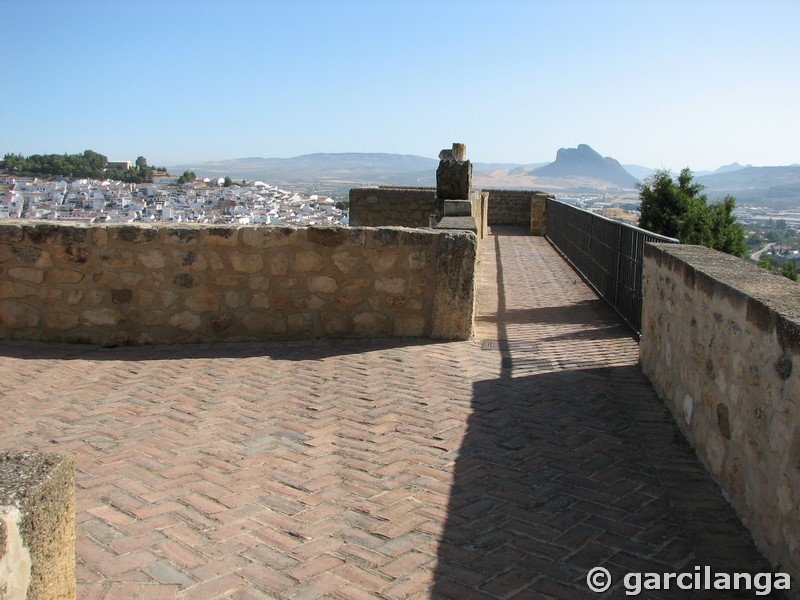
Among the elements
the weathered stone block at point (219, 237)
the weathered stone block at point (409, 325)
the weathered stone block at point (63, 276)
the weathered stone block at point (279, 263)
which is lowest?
the weathered stone block at point (409, 325)

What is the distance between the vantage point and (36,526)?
1.74 metres

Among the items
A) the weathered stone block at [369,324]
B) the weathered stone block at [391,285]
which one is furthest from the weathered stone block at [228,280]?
the weathered stone block at [391,285]

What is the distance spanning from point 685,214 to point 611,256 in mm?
4283

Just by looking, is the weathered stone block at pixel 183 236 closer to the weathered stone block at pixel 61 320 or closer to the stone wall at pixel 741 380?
the weathered stone block at pixel 61 320

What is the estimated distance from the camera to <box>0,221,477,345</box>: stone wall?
6090mm

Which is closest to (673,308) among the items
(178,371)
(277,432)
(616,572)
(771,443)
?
(771,443)

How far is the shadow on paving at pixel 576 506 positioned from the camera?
2.79 meters

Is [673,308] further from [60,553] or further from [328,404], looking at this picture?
[60,553]

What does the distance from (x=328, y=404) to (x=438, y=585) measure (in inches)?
83.6

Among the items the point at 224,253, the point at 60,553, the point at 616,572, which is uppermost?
the point at 224,253

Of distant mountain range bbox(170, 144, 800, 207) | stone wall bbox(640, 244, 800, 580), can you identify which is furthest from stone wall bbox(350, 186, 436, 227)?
distant mountain range bbox(170, 144, 800, 207)

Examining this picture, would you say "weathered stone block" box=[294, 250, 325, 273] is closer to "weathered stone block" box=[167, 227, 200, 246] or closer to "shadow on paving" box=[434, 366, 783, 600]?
"weathered stone block" box=[167, 227, 200, 246]

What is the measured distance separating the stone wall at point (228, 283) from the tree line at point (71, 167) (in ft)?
63.4

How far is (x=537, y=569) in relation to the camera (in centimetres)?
282
